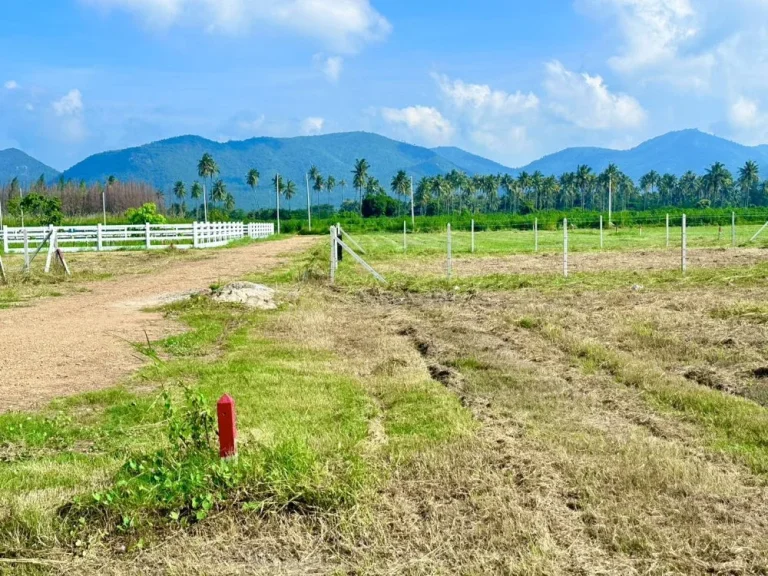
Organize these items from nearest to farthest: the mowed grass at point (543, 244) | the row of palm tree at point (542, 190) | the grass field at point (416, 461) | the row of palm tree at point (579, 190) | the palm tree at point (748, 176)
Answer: the grass field at point (416, 461) → the mowed grass at point (543, 244) → the palm tree at point (748, 176) → the row of palm tree at point (542, 190) → the row of palm tree at point (579, 190)

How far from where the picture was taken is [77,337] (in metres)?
10.9

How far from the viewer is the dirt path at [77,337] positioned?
25.7ft

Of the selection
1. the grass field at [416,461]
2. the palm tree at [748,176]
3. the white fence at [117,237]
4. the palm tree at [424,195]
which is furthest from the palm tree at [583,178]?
the grass field at [416,461]

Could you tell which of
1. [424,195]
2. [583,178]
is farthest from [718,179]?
[424,195]

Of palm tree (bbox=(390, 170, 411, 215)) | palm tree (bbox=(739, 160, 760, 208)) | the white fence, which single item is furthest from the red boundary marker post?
palm tree (bbox=(739, 160, 760, 208))

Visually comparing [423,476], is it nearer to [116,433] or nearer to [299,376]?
[116,433]

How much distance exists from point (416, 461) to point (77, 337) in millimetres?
7563

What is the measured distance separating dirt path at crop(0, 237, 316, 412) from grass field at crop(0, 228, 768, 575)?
573mm

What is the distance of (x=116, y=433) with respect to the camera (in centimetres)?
602

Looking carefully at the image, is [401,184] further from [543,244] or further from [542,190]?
[543,244]

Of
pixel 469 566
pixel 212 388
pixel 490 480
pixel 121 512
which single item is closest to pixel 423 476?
pixel 490 480

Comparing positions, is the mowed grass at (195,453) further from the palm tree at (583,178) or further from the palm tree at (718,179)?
the palm tree at (718,179)

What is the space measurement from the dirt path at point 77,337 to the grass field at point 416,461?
1.88 ft

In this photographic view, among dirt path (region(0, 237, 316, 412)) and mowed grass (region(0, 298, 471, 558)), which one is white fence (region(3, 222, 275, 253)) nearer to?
dirt path (region(0, 237, 316, 412))
